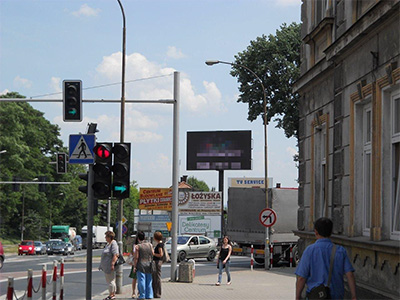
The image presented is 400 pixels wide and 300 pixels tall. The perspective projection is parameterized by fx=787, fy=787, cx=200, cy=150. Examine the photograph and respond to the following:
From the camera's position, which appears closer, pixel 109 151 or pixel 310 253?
pixel 310 253

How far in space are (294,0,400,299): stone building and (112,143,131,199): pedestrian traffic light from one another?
3.78 meters

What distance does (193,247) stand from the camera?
45.4 metres

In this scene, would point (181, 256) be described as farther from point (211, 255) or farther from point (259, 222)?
point (259, 222)

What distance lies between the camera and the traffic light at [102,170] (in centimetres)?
1441

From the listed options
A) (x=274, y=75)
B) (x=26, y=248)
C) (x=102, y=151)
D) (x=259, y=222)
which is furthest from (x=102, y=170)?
(x=26, y=248)

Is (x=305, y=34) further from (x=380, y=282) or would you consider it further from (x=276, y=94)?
(x=276, y=94)

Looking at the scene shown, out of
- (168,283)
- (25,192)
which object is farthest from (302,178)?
(25,192)

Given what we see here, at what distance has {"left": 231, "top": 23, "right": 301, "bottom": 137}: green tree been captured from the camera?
1907 inches

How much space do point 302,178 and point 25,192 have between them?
70730mm

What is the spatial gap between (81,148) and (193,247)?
3091cm

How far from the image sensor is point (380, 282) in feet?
35.1

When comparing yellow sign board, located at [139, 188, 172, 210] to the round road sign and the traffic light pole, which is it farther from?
the traffic light pole

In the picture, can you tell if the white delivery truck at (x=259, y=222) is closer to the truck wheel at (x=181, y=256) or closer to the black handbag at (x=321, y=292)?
the truck wheel at (x=181, y=256)

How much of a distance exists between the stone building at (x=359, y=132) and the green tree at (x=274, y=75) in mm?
31995
